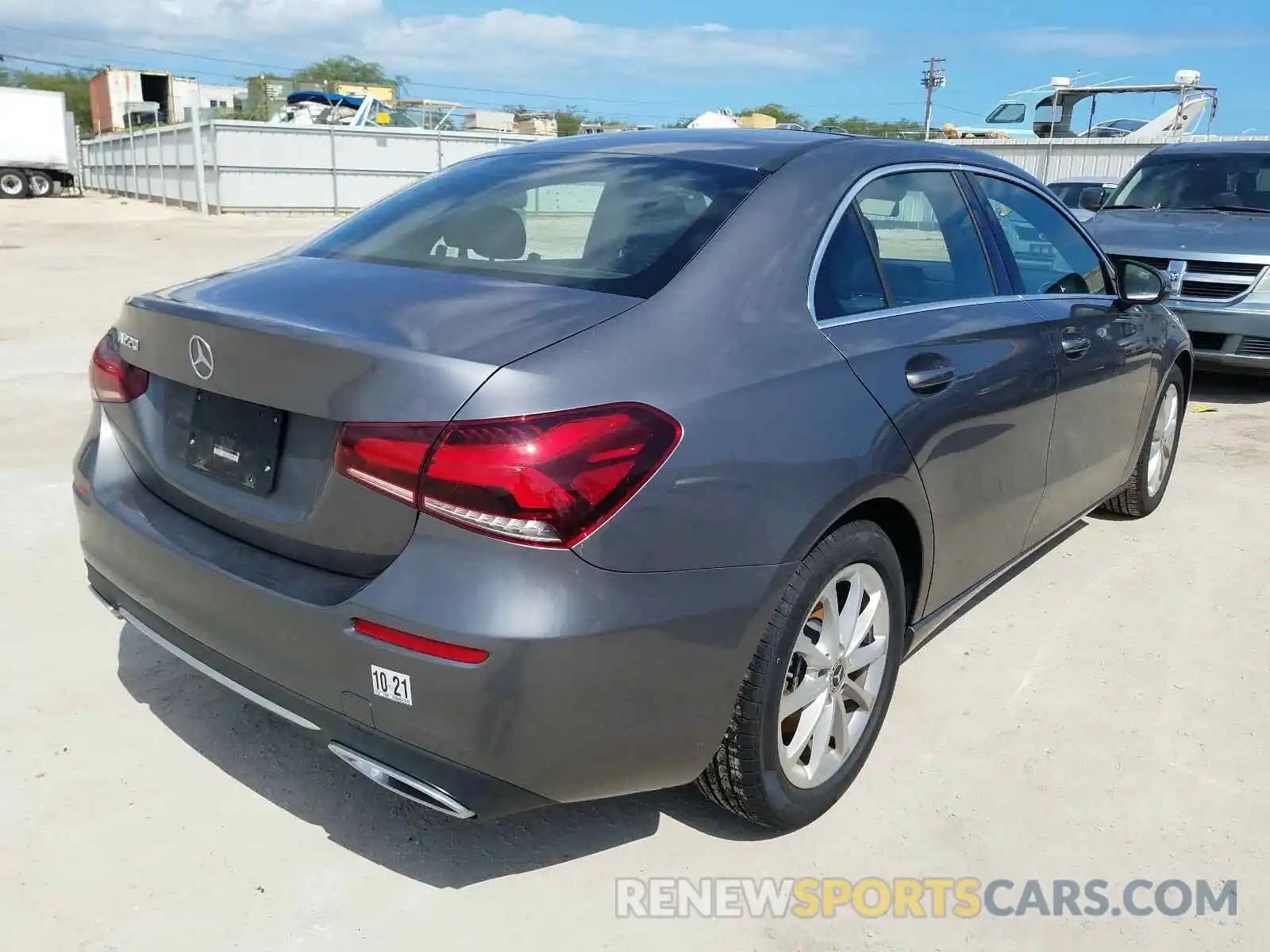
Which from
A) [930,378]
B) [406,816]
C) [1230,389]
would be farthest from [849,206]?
[1230,389]

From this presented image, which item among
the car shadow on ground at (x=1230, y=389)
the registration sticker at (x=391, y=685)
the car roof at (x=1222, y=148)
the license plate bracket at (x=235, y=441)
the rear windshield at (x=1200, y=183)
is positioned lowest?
the car shadow on ground at (x=1230, y=389)

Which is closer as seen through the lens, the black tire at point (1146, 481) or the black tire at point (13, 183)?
the black tire at point (1146, 481)

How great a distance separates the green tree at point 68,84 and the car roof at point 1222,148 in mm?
88090

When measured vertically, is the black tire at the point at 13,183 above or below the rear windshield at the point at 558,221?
below

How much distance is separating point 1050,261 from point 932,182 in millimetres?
897

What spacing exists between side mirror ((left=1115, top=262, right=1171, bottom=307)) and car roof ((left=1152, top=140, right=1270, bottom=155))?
5490mm

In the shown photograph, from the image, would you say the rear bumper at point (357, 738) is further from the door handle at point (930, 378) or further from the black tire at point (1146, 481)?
the black tire at point (1146, 481)

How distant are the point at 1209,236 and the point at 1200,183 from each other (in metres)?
1.30

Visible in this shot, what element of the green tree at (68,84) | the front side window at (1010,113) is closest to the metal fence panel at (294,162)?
the front side window at (1010,113)

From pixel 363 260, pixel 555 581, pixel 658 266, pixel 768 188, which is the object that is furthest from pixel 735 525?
pixel 363 260

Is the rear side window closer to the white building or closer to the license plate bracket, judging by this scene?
the license plate bracket

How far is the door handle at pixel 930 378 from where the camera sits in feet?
9.07

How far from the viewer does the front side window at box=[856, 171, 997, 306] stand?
115 inches

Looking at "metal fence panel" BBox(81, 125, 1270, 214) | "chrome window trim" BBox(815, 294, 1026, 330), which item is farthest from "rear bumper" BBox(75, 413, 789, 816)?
"metal fence panel" BBox(81, 125, 1270, 214)
